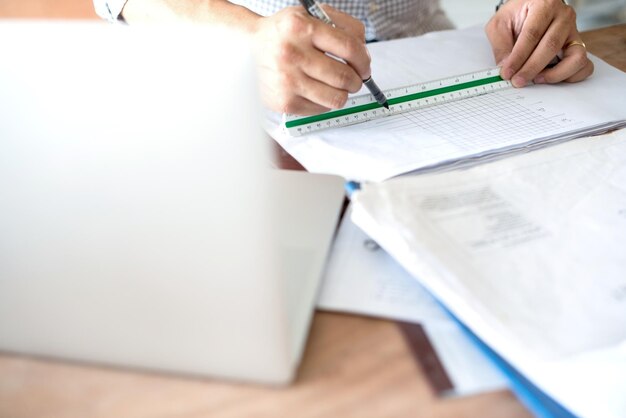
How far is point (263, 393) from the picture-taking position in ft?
1.24

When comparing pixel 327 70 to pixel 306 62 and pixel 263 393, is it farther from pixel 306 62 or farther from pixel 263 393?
pixel 263 393

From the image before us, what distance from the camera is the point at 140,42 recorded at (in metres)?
0.27

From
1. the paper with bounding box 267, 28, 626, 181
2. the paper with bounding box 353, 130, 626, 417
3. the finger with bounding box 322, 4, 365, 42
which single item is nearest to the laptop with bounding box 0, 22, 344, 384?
the paper with bounding box 353, 130, 626, 417

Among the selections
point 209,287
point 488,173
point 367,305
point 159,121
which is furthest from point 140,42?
point 488,173

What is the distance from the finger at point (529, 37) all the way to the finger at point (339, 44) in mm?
293

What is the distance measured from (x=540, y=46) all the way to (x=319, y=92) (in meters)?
0.38

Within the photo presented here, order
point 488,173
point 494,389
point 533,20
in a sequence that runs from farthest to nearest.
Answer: point 533,20
point 488,173
point 494,389

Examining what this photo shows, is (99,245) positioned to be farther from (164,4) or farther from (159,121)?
(164,4)

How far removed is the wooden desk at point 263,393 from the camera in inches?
14.4

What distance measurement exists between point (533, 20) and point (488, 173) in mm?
423

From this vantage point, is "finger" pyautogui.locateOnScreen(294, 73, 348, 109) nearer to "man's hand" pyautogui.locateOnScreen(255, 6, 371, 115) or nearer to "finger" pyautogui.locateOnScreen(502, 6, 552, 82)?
"man's hand" pyautogui.locateOnScreen(255, 6, 371, 115)

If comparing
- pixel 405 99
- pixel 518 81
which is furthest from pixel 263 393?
pixel 518 81

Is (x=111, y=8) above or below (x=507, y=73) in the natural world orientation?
below

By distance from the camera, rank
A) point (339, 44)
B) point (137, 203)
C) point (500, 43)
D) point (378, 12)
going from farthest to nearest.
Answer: point (378, 12)
point (500, 43)
point (339, 44)
point (137, 203)
